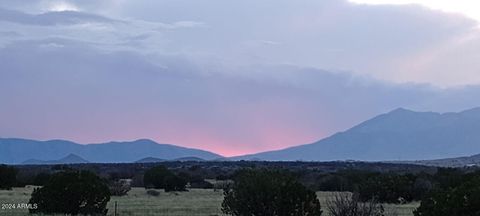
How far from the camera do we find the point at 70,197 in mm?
26922

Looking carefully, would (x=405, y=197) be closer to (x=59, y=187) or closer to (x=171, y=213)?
(x=171, y=213)

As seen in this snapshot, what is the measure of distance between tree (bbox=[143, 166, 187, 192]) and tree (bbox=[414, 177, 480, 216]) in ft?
117

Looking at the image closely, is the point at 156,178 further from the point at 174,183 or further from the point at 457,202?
the point at 457,202

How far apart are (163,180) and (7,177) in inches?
452

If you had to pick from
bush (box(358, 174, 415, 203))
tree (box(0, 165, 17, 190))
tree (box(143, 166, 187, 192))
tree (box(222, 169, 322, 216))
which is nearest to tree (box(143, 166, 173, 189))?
tree (box(143, 166, 187, 192))

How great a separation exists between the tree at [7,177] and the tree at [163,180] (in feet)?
34.1

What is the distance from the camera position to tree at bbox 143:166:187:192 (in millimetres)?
53562

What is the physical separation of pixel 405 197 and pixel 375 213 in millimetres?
23084

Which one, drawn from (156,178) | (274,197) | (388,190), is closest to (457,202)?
(274,197)

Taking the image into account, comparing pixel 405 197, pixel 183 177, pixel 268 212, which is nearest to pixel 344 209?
pixel 268 212

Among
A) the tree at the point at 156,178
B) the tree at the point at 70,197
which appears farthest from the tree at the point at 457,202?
the tree at the point at 156,178

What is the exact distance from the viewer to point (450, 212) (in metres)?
17.2

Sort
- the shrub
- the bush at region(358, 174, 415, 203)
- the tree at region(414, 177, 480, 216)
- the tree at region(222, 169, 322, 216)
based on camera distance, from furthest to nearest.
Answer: the shrub
the bush at region(358, 174, 415, 203)
the tree at region(222, 169, 322, 216)
the tree at region(414, 177, 480, 216)

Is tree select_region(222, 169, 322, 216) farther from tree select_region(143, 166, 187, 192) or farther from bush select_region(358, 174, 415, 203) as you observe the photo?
tree select_region(143, 166, 187, 192)
